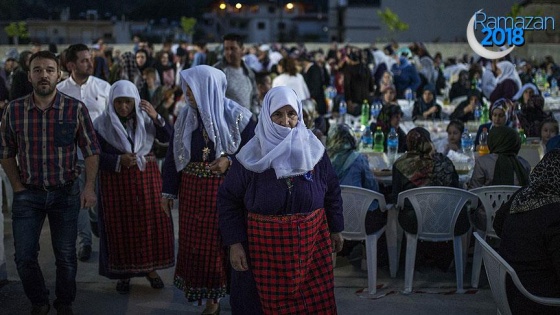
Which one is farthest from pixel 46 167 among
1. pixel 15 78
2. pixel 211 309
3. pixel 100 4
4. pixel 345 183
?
pixel 100 4

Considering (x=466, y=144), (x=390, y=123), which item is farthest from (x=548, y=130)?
(x=390, y=123)

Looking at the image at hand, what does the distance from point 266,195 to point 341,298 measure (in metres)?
2.17

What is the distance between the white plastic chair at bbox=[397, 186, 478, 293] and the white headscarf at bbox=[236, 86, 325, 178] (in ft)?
6.88

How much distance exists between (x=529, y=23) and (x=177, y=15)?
92.7 m

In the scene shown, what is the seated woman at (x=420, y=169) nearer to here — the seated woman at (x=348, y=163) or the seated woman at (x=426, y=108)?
the seated woman at (x=348, y=163)

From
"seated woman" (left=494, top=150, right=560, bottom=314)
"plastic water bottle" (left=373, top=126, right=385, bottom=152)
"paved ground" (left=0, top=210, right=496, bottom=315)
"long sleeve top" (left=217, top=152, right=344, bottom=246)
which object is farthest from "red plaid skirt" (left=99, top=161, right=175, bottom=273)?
"plastic water bottle" (left=373, top=126, right=385, bottom=152)

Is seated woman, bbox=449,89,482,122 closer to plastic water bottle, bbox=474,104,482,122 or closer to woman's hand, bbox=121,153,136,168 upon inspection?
plastic water bottle, bbox=474,104,482,122

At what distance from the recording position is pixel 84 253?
6508 millimetres

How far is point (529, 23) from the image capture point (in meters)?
9.15

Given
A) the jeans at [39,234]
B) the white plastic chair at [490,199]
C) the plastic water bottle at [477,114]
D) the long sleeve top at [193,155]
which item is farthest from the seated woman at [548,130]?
the jeans at [39,234]

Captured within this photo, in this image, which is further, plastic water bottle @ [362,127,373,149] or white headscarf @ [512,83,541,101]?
white headscarf @ [512,83,541,101]

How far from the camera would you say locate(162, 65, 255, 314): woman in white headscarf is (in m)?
4.65

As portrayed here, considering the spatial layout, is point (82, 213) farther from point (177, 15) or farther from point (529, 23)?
point (177, 15)

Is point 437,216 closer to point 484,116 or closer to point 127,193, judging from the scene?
point 127,193
